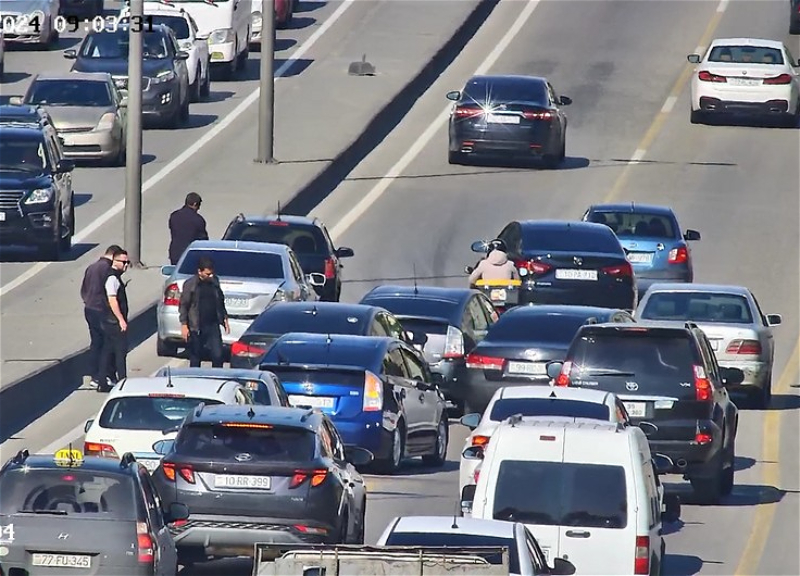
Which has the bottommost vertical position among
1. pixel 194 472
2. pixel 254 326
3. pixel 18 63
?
pixel 18 63

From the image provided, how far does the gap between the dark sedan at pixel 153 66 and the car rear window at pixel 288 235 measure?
12.5 m

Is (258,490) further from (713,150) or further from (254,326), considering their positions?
(713,150)

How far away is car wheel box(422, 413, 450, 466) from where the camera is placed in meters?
23.0

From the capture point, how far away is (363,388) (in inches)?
834

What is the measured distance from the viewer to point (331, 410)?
2116cm

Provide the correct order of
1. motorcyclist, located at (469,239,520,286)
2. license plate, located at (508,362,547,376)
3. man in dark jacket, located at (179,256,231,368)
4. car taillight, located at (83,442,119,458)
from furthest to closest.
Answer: motorcyclist, located at (469,239,520,286) < man in dark jacket, located at (179,256,231,368) < license plate, located at (508,362,547,376) < car taillight, located at (83,442,119,458)

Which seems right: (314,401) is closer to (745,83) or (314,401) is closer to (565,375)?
(565,375)

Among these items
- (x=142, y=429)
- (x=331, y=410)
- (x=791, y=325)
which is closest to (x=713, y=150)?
(x=791, y=325)

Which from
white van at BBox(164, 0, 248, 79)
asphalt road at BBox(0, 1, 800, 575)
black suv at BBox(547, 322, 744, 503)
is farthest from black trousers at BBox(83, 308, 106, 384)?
white van at BBox(164, 0, 248, 79)

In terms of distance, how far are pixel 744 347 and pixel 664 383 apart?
619 cm

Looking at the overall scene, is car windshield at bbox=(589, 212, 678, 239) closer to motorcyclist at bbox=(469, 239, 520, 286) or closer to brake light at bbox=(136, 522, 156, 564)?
motorcyclist at bbox=(469, 239, 520, 286)

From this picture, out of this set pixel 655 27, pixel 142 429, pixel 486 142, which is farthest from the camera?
pixel 655 27

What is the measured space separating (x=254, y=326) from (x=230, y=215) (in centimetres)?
1214

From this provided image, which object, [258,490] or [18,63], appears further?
[18,63]
